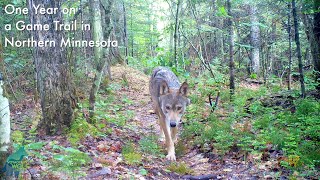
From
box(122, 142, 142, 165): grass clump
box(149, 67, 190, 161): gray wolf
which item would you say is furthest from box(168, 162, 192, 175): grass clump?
box(149, 67, 190, 161): gray wolf

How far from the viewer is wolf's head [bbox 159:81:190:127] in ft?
24.5

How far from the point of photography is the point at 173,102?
25.1 feet

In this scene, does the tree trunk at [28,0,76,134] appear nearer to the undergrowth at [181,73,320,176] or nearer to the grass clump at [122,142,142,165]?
the grass clump at [122,142,142,165]

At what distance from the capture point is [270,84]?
1461 centimetres

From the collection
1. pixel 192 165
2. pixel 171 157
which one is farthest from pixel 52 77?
pixel 192 165

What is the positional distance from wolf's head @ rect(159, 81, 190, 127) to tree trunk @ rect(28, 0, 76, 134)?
2.15 m

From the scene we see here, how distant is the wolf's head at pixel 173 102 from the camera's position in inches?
293

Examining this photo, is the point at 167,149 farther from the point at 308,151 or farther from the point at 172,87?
the point at 308,151

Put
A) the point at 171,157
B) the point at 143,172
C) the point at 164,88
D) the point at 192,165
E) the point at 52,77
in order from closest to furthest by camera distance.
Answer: the point at 143,172 → the point at 52,77 → the point at 192,165 → the point at 171,157 → the point at 164,88

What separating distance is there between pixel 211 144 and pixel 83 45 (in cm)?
698

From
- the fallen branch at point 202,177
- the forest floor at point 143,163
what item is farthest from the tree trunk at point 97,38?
the fallen branch at point 202,177

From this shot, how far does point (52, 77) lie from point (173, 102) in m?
2.76

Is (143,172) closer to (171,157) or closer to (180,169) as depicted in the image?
(180,169)

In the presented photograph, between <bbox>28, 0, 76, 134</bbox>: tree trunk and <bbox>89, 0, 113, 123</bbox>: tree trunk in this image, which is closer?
<bbox>28, 0, 76, 134</bbox>: tree trunk
